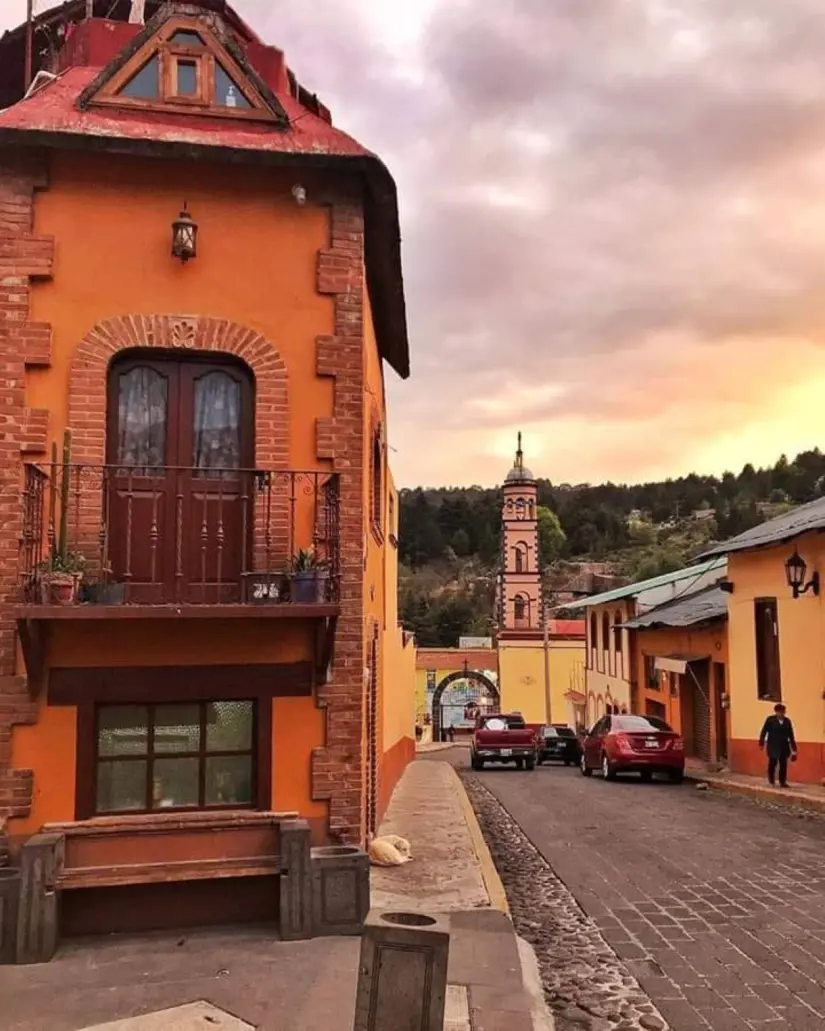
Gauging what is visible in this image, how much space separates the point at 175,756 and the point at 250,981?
204 centimetres

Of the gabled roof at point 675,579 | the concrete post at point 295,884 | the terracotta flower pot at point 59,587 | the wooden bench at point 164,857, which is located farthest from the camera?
the gabled roof at point 675,579

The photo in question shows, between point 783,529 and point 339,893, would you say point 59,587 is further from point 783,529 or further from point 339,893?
point 783,529

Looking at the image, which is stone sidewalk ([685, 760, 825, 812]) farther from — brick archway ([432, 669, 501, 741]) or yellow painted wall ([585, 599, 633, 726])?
brick archway ([432, 669, 501, 741])

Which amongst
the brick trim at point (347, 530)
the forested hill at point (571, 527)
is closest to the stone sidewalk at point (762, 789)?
the brick trim at point (347, 530)

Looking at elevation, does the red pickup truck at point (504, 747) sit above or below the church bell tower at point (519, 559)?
below

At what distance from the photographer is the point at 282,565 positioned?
7914 millimetres

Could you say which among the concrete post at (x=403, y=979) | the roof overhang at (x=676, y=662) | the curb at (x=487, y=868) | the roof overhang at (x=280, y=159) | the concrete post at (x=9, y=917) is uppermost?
the roof overhang at (x=280, y=159)

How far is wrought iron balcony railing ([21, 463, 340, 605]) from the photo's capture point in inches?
293

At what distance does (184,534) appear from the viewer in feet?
25.9

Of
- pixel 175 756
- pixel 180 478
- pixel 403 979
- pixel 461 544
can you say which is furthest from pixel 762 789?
pixel 461 544

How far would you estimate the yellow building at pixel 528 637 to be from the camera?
2074 inches

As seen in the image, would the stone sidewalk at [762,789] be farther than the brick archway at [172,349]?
Yes

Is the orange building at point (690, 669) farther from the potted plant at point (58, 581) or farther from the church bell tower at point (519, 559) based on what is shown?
the church bell tower at point (519, 559)

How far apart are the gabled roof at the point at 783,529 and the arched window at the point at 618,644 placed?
494 inches
